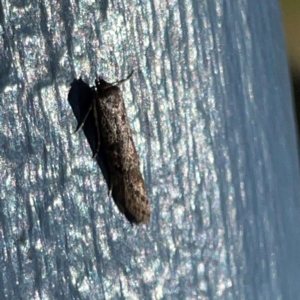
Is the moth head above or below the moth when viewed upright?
above

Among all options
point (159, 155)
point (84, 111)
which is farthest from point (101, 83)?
point (159, 155)

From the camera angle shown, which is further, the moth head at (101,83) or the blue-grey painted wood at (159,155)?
the moth head at (101,83)

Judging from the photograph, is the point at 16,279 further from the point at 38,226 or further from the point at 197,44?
the point at 197,44

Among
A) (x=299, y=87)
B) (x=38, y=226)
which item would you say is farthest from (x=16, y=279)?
(x=299, y=87)

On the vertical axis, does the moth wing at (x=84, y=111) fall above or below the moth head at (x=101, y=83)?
below

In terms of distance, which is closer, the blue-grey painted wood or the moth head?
the blue-grey painted wood

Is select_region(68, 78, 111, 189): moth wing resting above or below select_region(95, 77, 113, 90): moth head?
below

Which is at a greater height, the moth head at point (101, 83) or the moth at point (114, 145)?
the moth head at point (101, 83)

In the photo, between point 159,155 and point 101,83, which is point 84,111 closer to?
point 101,83
